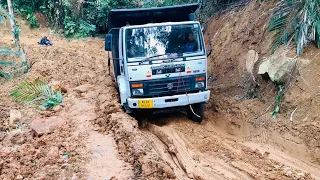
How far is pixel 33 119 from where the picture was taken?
7184 mm

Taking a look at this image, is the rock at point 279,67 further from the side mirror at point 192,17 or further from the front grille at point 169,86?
the side mirror at point 192,17

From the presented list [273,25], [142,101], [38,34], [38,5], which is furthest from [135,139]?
[38,5]

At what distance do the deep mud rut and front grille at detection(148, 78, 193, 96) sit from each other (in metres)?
0.74

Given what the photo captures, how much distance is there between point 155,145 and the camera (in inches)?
241

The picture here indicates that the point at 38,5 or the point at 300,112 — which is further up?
the point at 38,5

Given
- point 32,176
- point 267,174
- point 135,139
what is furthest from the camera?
point 135,139

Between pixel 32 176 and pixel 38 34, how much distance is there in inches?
492

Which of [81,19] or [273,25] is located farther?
[81,19]

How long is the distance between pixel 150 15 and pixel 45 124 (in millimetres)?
3368

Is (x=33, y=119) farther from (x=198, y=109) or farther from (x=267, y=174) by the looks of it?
(x=267, y=174)

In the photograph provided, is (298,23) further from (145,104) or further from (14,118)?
(14,118)

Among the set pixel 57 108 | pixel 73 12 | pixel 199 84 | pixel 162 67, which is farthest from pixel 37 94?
pixel 73 12

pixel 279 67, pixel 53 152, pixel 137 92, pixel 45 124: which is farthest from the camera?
pixel 279 67

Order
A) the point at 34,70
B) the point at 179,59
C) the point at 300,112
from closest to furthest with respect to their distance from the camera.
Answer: the point at 300,112, the point at 179,59, the point at 34,70
